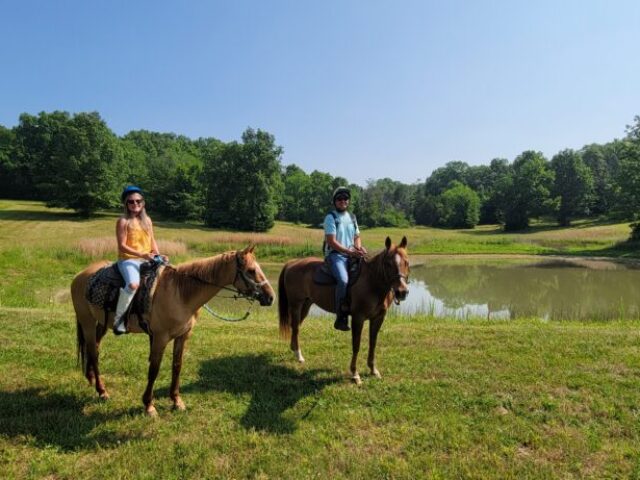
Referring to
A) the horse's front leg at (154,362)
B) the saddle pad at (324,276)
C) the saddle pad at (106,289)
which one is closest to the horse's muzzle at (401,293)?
the saddle pad at (324,276)

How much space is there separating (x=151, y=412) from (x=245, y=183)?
48224 mm

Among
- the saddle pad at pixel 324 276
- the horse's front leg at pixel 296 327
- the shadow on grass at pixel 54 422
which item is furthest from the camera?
the horse's front leg at pixel 296 327

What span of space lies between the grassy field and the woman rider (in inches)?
54.6

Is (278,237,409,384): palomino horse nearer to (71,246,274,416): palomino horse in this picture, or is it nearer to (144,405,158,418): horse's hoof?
(71,246,274,416): palomino horse

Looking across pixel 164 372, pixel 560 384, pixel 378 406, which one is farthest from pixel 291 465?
pixel 560 384

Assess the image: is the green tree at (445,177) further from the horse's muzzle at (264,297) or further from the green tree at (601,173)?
the horse's muzzle at (264,297)

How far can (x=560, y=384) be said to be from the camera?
5891 millimetres

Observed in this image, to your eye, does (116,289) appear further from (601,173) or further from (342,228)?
(601,173)

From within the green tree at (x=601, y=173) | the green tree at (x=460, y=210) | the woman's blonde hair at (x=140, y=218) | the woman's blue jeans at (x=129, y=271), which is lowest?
the woman's blue jeans at (x=129, y=271)

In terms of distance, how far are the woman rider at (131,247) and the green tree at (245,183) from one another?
A: 4475 cm

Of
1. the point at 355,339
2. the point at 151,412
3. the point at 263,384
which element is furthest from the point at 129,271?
the point at 355,339

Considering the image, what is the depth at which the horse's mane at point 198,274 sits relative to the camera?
15.8ft

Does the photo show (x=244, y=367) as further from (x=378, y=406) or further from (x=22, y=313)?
A: (x=22, y=313)

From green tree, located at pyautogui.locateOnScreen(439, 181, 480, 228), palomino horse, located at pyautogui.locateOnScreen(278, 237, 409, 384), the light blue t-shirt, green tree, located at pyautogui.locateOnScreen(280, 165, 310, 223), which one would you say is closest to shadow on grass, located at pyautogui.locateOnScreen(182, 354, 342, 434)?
palomino horse, located at pyautogui.locateOnScreen(278, 237, 409, 384)
